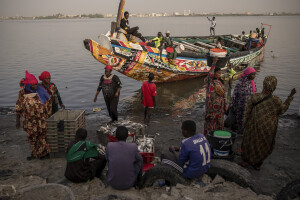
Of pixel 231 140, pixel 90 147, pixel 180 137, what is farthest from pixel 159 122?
pixel 90 147

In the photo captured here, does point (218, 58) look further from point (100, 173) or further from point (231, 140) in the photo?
point (100, 173)

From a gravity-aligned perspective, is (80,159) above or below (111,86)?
below

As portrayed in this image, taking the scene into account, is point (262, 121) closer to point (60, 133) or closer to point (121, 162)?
point (121, 162)

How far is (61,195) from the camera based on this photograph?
3400 millimetres

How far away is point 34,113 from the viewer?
4.77 meters

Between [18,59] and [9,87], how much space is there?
974 centimetres

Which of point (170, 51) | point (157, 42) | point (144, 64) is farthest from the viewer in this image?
point (157, 42)

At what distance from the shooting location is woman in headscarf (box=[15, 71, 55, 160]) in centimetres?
473

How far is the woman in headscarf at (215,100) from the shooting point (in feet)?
16.6

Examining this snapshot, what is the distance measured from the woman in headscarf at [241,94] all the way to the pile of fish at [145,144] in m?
2.33

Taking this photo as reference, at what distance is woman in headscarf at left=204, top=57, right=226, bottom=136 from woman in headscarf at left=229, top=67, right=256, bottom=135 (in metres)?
0.75

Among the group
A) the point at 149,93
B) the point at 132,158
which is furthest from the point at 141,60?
the point at 132,158

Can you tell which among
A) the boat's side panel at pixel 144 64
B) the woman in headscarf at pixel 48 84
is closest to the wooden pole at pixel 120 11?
the boat's side panel at pixel 144 64

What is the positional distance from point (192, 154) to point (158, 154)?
2.01 metres
